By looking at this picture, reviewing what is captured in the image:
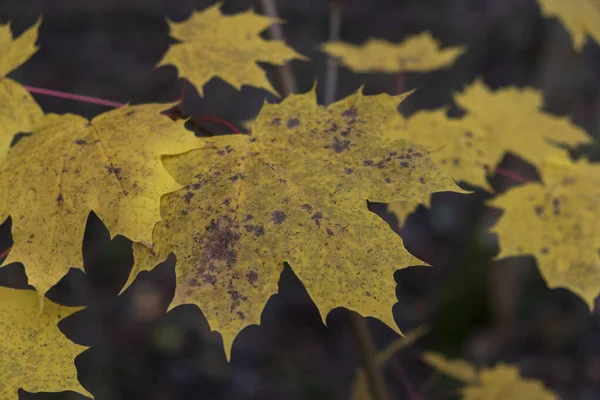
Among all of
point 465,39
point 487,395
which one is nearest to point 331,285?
point 487,395

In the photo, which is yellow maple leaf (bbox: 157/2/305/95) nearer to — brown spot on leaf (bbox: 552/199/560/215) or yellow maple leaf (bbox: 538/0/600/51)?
brown spot on leaf (bbox: 552/199/560/215)

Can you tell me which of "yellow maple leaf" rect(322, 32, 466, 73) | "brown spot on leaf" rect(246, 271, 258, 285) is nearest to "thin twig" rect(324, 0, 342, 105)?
"yellow maple leaf" rect(322, 32, 466, 73)

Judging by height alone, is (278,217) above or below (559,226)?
above

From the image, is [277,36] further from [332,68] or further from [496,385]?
[496,385]

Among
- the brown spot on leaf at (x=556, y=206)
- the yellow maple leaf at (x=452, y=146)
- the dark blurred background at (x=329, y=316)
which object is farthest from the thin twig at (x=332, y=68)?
the dark blurred background at (x=329, y=316)

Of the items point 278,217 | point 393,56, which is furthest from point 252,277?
point 393,56

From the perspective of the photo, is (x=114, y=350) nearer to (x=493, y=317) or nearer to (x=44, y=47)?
(x=493, y=317)
